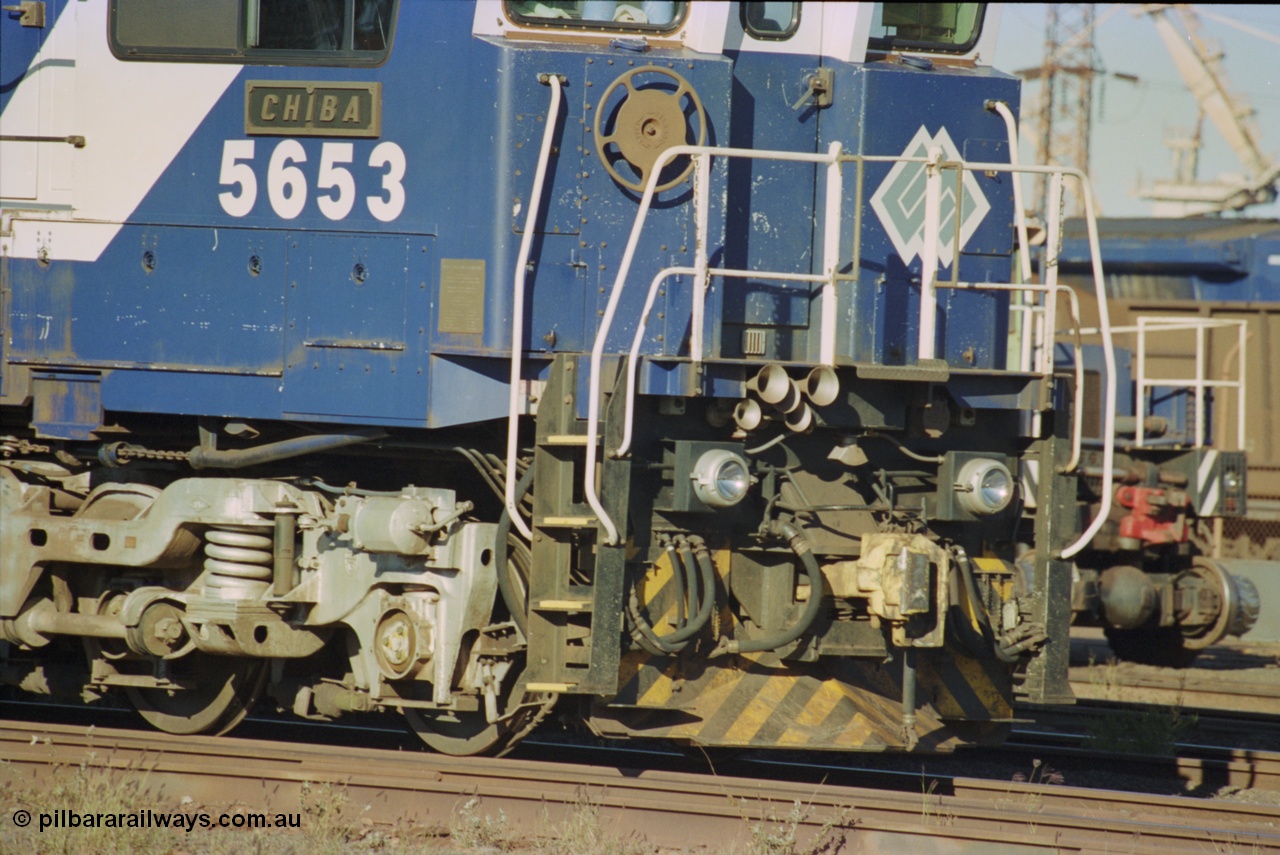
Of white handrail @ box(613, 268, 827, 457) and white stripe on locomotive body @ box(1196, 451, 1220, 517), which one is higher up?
white handrail @ box(613, 268, 827, 457)

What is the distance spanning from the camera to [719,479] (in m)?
5.73

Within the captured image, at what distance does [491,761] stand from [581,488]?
1454mm

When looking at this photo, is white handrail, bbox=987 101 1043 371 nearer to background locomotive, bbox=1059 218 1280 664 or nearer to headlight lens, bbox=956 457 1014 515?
headlight lens, bbox=956 457 1014 515

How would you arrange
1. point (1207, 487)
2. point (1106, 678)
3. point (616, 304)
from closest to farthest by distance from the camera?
point (616, 304) < point (1106, 678) < point (1207, 487)

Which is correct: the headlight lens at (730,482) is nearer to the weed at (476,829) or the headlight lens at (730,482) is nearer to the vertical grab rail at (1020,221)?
the vertical grab rail at (1020,221)

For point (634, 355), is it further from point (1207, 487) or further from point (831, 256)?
point (1207, 487)

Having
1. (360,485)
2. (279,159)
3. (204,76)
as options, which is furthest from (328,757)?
(204,76)

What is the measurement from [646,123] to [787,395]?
1.36 meters

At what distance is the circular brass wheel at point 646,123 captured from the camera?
5.93 meters

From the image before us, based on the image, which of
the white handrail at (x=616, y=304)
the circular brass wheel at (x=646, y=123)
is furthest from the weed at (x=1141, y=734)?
the circular brass wheel at (x=646, y=123)

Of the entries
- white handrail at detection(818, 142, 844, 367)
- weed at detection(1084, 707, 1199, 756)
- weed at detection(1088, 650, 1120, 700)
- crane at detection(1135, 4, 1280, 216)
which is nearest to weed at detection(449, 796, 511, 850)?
white handrail at detection(818, 142, 844, 367)

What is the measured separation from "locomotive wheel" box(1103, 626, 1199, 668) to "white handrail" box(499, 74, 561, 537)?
7824 mm

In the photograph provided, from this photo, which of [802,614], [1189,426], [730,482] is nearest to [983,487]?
[802,614]

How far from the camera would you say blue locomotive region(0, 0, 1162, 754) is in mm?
5840
